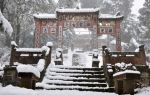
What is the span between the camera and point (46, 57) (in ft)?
56.0

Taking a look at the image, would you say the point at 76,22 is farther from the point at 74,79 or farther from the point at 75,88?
the point at 75,88

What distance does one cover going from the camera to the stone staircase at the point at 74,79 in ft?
44.9

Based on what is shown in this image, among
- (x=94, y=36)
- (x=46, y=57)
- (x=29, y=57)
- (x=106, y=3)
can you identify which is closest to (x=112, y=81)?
(x=46, y=57)

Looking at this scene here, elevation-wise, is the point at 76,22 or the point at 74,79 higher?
the point at 76,22

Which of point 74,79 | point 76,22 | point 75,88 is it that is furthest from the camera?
point 76,22

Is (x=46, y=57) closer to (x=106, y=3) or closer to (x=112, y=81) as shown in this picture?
(x=112, y=81)

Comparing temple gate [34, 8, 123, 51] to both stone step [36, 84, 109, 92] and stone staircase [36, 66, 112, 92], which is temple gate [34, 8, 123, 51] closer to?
stone staircase [36, 66, 112, 92]

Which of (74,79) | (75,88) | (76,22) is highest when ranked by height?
(76,22)

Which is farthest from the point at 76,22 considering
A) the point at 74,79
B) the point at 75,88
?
the point at 75,88

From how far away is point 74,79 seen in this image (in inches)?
593

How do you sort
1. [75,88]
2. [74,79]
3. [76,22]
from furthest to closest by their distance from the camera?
[76,22] → [74,79] → [75,88]

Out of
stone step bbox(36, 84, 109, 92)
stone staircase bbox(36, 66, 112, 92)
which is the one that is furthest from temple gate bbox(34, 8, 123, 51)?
stone step bbox(36, 84, 109, 92)

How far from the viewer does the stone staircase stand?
13.7m

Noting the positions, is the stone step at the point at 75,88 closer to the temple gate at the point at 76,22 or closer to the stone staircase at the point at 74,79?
the stone staircase at the point at 74,79
